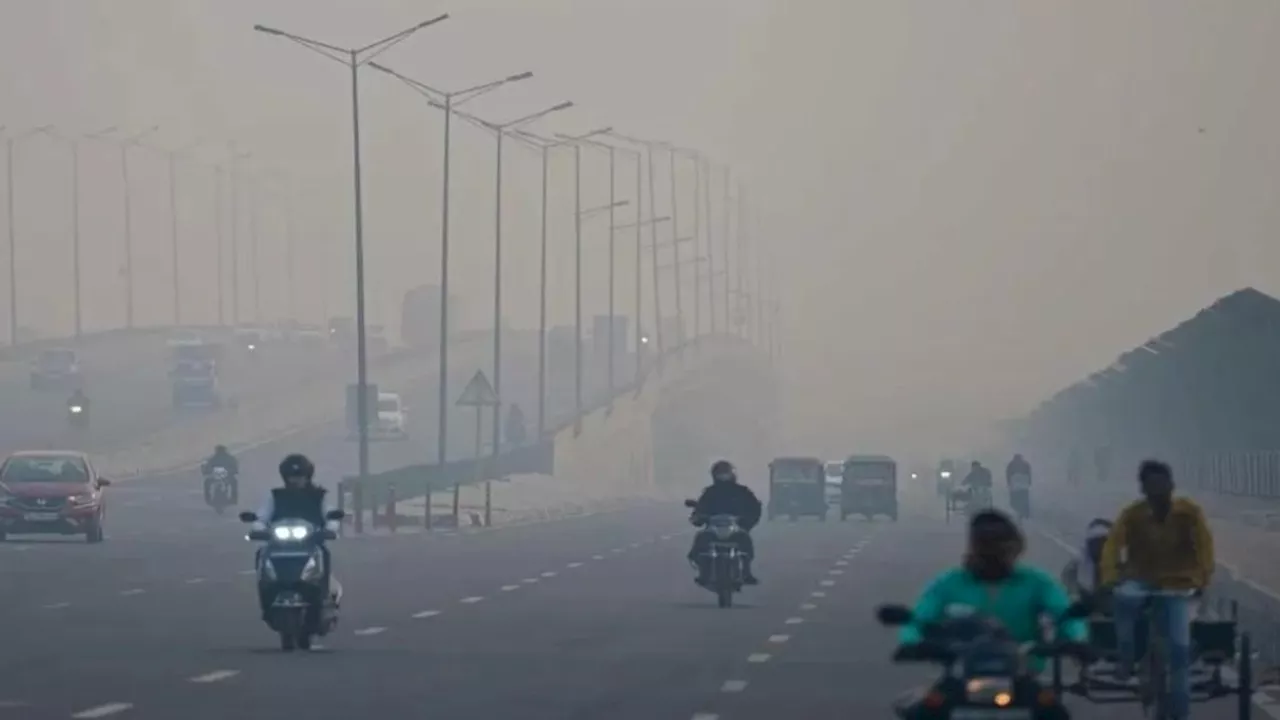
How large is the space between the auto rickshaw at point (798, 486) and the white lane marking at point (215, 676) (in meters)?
71.7

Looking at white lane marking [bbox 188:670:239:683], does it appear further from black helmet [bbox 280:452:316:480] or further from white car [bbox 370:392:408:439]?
white car [bbox 370:392:408:439]

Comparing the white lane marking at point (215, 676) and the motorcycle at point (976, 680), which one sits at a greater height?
the motorcycle at point (976, 680)

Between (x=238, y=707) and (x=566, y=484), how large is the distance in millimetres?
89613

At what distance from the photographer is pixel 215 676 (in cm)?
2494

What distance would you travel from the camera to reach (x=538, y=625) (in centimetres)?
3334

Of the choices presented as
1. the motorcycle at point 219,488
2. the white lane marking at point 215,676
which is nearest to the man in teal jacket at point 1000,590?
the white lane marking at point 215,676

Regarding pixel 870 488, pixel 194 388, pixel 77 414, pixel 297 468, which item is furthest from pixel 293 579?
pixel 194 388

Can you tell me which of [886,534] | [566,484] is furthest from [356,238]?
[566,484]

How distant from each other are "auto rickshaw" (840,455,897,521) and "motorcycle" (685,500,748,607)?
56126mm

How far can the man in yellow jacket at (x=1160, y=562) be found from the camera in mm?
19906

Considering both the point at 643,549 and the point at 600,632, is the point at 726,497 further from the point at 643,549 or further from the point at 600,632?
the point at 643,549

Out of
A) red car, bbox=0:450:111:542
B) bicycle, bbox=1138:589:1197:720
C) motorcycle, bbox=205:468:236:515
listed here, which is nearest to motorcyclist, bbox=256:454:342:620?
bicycle, bbox=1138:589:1197:720

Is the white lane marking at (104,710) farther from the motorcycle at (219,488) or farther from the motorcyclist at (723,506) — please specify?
the motorcycle at (219,488)

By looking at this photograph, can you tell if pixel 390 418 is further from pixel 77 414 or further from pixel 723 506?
pixel 723 506
